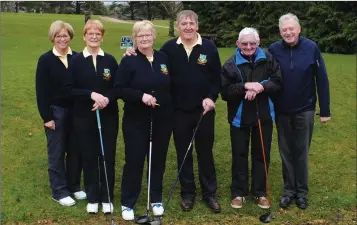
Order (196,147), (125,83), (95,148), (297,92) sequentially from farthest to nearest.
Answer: (196,147)
(297,92)
(95,148)
(125,83)

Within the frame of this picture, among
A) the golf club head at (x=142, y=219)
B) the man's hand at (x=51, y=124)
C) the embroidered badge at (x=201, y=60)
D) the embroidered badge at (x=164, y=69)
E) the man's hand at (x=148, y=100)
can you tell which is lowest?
the golf club head at (x=142, y=219)

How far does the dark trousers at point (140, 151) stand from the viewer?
15.6 feet

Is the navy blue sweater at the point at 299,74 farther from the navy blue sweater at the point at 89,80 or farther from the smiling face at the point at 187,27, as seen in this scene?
the navy blue sweater at the point at 89,80

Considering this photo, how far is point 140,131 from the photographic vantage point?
187 inches

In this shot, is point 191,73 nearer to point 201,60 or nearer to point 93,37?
point 201,60

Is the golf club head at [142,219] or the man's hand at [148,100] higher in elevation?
the man's hand at [148,100]

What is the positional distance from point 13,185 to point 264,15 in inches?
705

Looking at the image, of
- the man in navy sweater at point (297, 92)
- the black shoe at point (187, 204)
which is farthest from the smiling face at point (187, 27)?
the black shoe at point (187, 204)

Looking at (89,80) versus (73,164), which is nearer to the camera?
(89,80)

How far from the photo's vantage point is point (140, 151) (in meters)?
4.82

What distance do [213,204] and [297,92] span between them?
1.61 metres

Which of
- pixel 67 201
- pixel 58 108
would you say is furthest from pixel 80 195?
pixel 58 108

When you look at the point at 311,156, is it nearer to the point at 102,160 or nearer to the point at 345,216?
the point at 345,216

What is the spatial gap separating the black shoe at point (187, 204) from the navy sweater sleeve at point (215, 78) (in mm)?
1269
